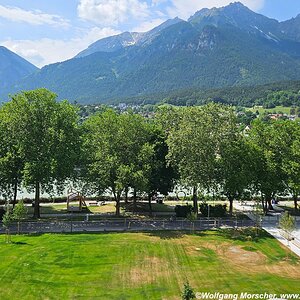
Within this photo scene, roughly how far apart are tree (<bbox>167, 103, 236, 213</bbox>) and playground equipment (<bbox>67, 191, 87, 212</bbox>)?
12251mm

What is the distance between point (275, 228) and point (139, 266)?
17963 mm

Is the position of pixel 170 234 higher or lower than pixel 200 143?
lower

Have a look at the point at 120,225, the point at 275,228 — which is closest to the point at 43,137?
the point at 120,225

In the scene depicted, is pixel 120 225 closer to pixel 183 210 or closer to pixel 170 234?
pixel 170 234

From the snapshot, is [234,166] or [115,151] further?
[234,166]

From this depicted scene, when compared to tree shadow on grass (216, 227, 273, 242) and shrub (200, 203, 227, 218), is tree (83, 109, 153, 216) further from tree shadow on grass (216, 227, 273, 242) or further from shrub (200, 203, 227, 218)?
tree shadow on grass (216, 227, 273, 242)

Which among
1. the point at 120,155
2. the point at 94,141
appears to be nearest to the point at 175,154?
the point at 120,155

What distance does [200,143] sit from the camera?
43.8m

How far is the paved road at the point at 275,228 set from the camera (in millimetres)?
36741

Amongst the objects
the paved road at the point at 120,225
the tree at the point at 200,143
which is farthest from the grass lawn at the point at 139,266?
the tree at the point at 200,143

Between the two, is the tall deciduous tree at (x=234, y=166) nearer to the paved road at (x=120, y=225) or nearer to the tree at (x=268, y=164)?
the tree at (x=268, y=164)

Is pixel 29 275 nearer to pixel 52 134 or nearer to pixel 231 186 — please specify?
pixel 52 134

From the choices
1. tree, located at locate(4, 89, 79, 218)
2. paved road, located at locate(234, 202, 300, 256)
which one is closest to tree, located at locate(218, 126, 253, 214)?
paved road, located at locate(234, 202, 300, 256)

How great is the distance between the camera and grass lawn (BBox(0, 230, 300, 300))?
85.4 ft
